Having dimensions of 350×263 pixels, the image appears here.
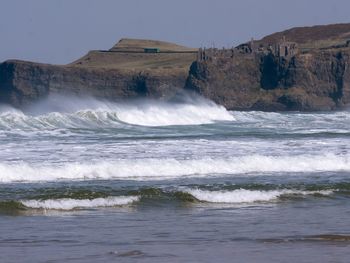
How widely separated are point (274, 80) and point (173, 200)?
95.7 m

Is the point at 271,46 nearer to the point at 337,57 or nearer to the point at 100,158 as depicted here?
the point at 337,57

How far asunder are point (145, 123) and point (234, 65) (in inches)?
2661

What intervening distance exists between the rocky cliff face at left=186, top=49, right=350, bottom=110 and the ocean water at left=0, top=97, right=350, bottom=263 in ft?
247

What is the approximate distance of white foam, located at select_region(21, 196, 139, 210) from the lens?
16.5m

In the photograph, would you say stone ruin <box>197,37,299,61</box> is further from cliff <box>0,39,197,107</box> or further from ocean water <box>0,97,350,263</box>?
ocean water <box>0,97,350,263</box>

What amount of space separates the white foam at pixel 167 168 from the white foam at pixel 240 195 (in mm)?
3636

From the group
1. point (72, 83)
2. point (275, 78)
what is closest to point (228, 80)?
point (275, 78)

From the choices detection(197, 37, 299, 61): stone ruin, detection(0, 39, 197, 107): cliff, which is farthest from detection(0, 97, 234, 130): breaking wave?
detection(197, 37, 299, 61): stone ruin

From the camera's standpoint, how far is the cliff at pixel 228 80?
354ft

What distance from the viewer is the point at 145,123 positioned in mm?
47250

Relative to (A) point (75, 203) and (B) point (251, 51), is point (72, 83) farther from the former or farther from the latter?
(A) point (75, 203)

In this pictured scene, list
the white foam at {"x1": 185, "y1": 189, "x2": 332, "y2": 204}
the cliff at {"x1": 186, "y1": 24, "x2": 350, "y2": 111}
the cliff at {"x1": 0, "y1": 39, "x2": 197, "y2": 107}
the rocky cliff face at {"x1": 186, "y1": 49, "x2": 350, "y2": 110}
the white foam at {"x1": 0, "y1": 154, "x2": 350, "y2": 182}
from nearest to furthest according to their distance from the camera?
the white foam at {"x1": 185, "y1": 189, "x2": 332, "y2": 204}
the white foam at {"x1": 0, "y1": 154, "x2": 350, "y2": 182}
the cliff at {"x1": 186, "y1": 24, "x2": 350, "y2": 111}
the rocky cliff face at {"x1": 186, "y1": 49, "x2": 350, "y2": 110}
the cliff at {"x1": 0, "y1": 39, "x2": 197, "y2": 107}

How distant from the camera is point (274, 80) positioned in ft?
368

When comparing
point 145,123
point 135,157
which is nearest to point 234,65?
point 145,123
